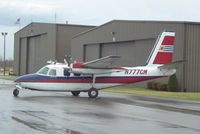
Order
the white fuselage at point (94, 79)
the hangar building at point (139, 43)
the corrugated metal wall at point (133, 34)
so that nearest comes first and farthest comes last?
the white fuselage at point (94, 79)
the hangar building at point (139, 43)
the corrugated metal wall at point (133, 34)

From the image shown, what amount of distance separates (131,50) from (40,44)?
106 ft

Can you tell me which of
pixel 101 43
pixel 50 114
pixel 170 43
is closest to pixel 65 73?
pixel 170 43

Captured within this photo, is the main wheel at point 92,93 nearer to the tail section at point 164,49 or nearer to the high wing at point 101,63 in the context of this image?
the high wing at point 101,63

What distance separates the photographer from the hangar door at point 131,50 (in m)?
39.7

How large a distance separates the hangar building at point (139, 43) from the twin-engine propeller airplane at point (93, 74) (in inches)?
363

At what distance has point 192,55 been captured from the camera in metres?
34.9

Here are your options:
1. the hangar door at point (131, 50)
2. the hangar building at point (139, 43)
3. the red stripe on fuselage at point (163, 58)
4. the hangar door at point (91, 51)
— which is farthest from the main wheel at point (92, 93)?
the hangar door at point (91, 51)

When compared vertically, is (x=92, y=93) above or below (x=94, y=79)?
below

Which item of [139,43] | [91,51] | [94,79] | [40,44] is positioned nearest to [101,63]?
[94,79]

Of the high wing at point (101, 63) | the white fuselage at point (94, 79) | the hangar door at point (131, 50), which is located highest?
the hangar door at point (131, 50)

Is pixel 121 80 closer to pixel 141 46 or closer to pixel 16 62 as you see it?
pixel 141 46

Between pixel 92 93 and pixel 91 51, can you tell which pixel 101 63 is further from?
pixel 91 51

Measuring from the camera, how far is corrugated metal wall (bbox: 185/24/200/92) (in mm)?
34750

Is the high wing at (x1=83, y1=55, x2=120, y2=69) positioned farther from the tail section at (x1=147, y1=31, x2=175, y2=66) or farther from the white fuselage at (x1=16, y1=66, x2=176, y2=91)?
the tail section at (x1=147, y1=31, x2=175, y2=66)
